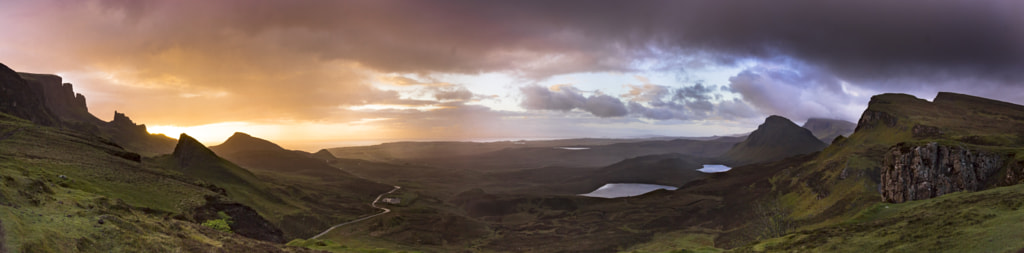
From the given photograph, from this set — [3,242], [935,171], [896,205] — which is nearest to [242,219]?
[3,242]

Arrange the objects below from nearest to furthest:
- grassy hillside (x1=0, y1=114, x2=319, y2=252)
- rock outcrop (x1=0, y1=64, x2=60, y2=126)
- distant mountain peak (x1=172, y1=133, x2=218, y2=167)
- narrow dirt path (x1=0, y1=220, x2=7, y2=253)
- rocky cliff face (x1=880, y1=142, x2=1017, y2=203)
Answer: narrow dirt path (x1=0, y1=220, x2=7, y2=253) → grassy hillside (x1=0, y1=114, x2=319, y2=252) → rocky cliff face (x1=880, y1=142, x2=1017, y2=203) → rock outcrop (x1=0, y1=64, x2=60, y2=126) → distant mountain peak (x1=172, y1=133, x2=218, y2=167)

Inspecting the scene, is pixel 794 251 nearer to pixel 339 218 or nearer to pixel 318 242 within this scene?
pixel 318 242

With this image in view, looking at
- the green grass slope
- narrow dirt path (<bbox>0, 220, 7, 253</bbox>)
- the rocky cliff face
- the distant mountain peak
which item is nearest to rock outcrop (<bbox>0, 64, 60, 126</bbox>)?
the distant mountain peak

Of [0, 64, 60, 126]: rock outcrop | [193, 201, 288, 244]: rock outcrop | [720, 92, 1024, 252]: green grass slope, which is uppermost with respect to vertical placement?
[0, 64, 60, 126]: rock outcrop

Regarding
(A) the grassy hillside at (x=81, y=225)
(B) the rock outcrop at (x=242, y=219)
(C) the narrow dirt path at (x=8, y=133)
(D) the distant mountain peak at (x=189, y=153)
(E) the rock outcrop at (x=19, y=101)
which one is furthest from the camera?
(D) the distant mountain peak at (x=189, y=153)

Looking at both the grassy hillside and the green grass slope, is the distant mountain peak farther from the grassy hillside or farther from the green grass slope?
the green grass slope

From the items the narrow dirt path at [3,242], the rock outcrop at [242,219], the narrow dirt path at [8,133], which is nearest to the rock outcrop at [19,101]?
the narrow dirt path at [8,133]

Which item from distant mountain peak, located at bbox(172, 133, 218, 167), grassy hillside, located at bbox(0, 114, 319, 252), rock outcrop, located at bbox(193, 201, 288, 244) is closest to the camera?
grassy hillside, located at bbox(0, 114, 319, 252)

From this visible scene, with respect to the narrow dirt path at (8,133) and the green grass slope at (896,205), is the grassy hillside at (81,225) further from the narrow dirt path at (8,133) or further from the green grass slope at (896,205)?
the green grass slope at (896,205)

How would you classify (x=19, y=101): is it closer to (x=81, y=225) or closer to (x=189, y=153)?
(x=189, y=153)
